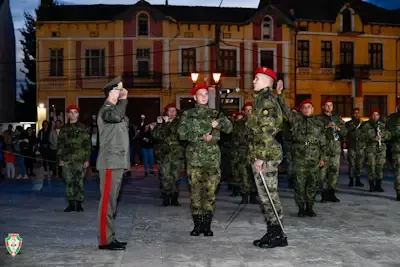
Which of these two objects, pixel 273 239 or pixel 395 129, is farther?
pixel 395 129

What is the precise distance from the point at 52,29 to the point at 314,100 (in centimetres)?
1736

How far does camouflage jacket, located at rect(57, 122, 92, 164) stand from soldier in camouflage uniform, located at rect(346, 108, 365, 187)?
7434 mm

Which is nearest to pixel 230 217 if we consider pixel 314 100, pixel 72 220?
pixel 72 220

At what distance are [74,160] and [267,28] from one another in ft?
101

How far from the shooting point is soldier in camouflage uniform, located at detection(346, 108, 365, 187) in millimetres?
16386

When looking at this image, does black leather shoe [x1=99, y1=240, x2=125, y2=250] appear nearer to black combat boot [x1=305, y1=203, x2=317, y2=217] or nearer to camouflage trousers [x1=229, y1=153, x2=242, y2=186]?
black combat boot [x1=305, y1=203, x2=317, y2=217]

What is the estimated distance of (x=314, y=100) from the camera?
41.1 m

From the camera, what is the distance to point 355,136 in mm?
16672

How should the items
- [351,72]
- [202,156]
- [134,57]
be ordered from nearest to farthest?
1. [202,156]
2. [134,57]
3. [351,72]

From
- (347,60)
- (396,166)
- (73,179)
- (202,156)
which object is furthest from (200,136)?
(347,60)

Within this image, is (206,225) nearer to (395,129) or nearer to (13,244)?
(13,244)

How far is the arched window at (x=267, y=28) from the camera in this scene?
40625 mm

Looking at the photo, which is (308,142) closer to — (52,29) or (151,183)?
(151,183)

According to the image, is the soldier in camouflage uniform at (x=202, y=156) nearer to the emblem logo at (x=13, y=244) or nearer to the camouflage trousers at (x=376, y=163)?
Answer: the emblem logo at (x=13, y=244)
